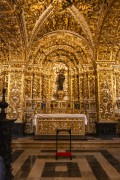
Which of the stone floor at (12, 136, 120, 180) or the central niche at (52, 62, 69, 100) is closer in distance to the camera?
the stone floor at (12, 136, 120, 180)

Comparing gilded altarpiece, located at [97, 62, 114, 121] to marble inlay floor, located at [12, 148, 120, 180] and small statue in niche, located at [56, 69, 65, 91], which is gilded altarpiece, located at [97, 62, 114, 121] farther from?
marble inlay floor, located at [12, 148, 120, 180]

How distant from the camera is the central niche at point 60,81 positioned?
42.2ft

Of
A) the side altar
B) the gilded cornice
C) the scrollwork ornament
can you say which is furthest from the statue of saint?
the scrollwork ornament

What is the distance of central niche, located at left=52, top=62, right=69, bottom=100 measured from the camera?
12.9 meters

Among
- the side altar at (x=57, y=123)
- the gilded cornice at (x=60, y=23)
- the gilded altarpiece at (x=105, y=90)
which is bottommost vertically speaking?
the side altar at (x=57, y=123)

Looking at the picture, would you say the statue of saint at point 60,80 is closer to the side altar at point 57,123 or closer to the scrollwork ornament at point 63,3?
the side altar at point 57,123

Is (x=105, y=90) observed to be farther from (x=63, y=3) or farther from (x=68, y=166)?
(x=68, y=166)

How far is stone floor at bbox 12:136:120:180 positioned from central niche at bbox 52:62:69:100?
5637 millimetres

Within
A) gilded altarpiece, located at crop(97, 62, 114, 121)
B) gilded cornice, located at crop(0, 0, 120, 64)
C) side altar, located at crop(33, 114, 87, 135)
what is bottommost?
side altar, located at crop(33, 114, 87, 135)

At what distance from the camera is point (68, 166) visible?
5832 millimetres

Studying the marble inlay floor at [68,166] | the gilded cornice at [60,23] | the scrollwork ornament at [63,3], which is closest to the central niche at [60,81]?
the gilded cornice at [60,23]

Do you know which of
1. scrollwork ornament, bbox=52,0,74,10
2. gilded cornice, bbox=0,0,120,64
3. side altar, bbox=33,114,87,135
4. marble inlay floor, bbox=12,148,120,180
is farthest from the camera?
side altar, bbox=33,114,87,135

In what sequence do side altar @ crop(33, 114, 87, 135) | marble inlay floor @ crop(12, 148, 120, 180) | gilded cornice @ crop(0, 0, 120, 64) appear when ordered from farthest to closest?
1. side altar @ crop(33, 114, 87, 135)
2. gilded cornice @ crop(0, 0, 120, 64)
3. marble inlay floor @ crop(12, 148, 120, 180)

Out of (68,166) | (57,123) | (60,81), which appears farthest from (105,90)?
(68,166)
